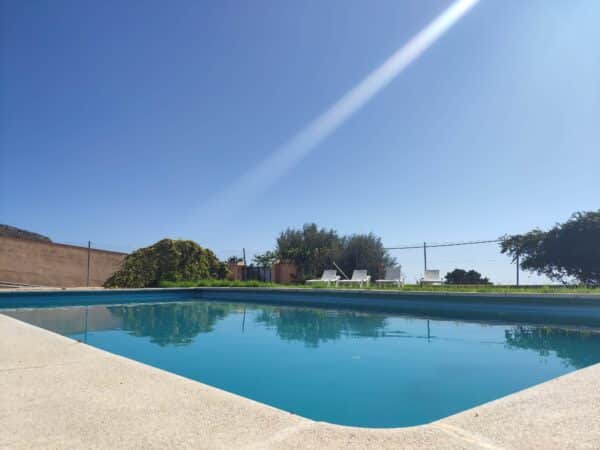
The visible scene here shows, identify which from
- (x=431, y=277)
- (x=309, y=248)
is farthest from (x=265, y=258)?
(x=431, y=277)

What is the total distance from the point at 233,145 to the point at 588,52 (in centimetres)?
951

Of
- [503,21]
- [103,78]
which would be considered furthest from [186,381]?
[103,78]

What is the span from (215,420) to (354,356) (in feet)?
9.99

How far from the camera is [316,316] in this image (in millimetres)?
8602

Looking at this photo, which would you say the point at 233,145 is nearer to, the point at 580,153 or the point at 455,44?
the point at 455,44

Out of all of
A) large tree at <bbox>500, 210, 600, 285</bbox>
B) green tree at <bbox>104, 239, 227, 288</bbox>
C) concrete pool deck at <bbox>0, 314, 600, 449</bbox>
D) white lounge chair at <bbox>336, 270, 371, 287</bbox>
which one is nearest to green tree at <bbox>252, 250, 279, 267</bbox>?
green tree at <bbox>104, 239, 227, 288</bbox>

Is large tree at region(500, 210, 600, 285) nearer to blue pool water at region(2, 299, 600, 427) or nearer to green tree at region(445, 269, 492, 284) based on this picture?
green tree at region(445, 269, 492, 284)

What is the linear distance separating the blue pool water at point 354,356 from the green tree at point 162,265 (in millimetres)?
6713

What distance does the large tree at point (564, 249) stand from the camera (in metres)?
12.2

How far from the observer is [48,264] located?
15.2 meters

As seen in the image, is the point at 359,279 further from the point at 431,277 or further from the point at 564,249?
the point at 564,249

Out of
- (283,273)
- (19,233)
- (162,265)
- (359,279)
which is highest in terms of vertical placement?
(19,233)

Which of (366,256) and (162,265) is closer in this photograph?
(162,265)

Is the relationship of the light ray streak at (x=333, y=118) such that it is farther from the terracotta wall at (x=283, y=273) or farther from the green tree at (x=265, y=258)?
the terracotta wall at (x=283, y=273)
